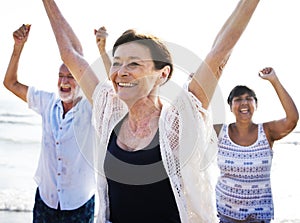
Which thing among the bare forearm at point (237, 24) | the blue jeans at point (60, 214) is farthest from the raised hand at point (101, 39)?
the blue jeans at point (60, 214)

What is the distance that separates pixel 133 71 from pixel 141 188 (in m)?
0.46

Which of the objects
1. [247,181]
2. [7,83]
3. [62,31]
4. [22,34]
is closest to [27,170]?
[7,83]

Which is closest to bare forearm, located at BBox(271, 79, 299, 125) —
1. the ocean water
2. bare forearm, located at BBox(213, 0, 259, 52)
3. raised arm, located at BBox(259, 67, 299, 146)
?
raised arm, located at BBox(259, 67, 299, 146)

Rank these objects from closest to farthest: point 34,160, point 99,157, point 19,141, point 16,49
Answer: point 99,157 → point 16,49 → point 34,160 → point 19,141

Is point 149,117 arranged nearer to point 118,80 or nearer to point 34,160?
point 118,80

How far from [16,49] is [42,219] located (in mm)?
1154

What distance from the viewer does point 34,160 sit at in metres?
13.2

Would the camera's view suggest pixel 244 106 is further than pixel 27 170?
No

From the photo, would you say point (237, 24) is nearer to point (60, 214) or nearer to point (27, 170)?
point (60, 214)

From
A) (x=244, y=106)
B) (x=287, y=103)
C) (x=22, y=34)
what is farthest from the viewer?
(x=244, y=106)

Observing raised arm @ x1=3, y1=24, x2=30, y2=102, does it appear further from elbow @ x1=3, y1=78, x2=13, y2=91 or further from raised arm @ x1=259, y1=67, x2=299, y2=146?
raised arm @ x1=259, y1=67, x2=299, y2=146

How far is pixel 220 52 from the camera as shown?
188 cm

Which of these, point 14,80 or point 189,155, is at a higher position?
point 14,80

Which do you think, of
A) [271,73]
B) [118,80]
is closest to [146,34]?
[118,80]
